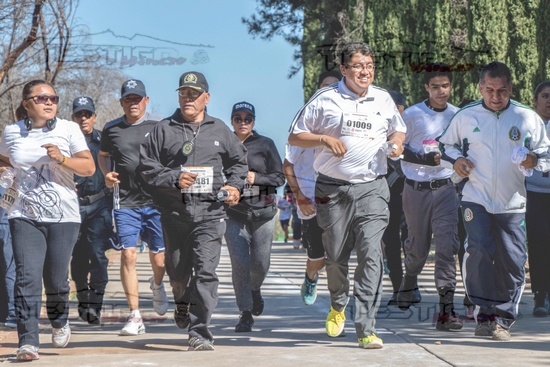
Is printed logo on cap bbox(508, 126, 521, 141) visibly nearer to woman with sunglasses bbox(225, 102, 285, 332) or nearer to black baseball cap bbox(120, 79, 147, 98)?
woman with sunglasses bbox(225, 102, 285, 332)

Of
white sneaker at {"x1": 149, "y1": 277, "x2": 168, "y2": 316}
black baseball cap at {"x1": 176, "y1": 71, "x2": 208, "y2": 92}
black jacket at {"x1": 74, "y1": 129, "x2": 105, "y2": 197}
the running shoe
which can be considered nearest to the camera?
the running shoe

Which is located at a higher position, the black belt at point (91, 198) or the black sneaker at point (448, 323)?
the black belt at point (91, 198)

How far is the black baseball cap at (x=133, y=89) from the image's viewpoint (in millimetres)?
9383

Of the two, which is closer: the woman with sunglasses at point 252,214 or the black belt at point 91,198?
the woman with sunglasses at point 252,214

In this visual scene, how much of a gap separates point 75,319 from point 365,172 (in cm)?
390

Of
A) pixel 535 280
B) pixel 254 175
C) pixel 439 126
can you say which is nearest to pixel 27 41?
pixel 254 175

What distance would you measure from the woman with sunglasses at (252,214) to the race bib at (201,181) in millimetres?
1367

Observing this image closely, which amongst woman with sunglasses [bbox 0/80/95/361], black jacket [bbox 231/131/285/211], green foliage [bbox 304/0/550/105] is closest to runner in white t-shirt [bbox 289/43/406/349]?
black jacket [bbox 231/131/285/211]

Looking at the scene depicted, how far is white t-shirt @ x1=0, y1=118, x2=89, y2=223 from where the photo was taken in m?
7.43

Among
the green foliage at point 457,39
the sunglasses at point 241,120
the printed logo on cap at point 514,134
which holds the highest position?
the green foliage at point 457,39

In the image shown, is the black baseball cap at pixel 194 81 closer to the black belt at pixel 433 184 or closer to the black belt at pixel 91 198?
the black belt at pixel 433 184

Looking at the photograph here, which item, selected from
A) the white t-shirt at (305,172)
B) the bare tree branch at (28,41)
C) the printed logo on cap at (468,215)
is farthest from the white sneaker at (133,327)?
the bare tree branch at (28,41)

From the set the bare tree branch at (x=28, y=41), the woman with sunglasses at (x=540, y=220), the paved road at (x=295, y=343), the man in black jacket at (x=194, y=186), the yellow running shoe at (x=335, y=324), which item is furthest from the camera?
the bare tree branch at (x=28, y=41)

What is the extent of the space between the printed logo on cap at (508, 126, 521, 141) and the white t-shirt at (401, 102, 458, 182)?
1.23 m
